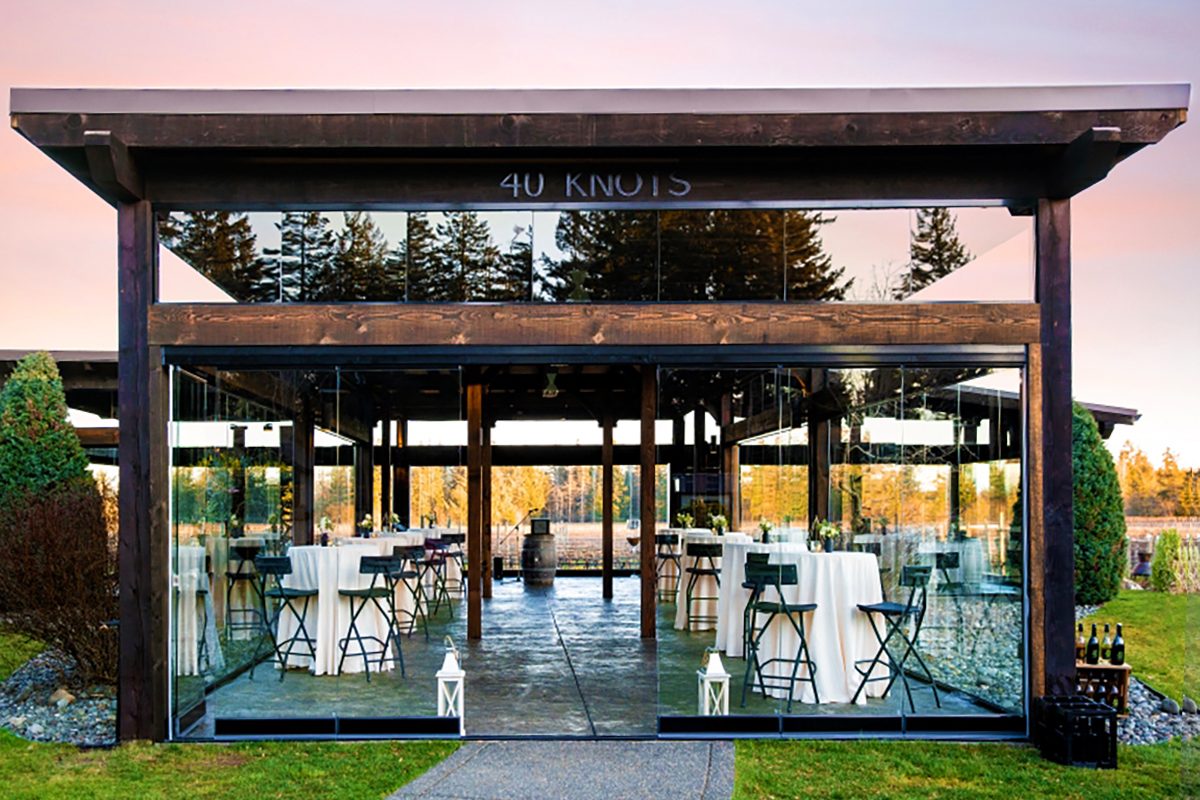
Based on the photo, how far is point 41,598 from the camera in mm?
8555

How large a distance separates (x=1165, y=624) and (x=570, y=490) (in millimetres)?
7009

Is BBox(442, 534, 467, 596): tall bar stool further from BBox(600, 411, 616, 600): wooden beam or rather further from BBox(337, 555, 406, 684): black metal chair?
BBox(600, 411, 616, 600): wooden beam

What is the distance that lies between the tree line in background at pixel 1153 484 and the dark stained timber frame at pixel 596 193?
22.7 feet

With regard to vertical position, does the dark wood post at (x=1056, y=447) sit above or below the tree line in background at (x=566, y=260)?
below

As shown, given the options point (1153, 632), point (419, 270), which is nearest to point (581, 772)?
point (419, 270)

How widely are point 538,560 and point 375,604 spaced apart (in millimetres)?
8448

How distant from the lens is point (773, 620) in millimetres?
7500

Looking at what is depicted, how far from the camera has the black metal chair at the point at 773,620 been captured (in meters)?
7.19

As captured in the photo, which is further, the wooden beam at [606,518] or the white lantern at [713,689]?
the wooden beam at [606,518]

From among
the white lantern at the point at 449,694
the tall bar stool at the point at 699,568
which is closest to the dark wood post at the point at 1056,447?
the tall bar stool at the point at 699,568

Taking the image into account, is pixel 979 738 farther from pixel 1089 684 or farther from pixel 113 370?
pixel 113 370

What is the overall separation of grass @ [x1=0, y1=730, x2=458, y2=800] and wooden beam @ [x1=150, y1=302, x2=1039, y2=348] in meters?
2.47

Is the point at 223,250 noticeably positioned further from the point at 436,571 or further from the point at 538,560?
the point at 538,560

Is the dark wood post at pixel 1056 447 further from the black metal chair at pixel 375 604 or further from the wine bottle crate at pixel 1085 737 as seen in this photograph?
the black metal chair at pixel 375 604
